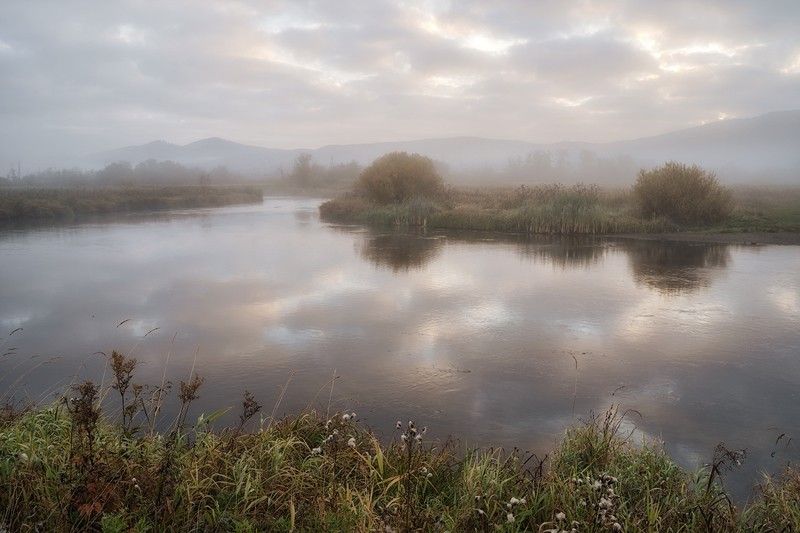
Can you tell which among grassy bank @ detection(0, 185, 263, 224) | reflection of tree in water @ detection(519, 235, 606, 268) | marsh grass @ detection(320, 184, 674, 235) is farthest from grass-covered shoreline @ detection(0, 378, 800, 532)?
grassy bank @ detection(0, 185, 263, 224)

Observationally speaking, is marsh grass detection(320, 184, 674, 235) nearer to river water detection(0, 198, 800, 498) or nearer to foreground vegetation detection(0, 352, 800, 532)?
river water detection(0, 198, 800, 498)

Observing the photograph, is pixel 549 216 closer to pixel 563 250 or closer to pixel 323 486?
pixel 563 250

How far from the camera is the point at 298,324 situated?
31.2 feet

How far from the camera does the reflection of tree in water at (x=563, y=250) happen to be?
640 inches

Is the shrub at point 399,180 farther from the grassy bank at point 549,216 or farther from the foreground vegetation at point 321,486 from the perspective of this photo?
the foreground vegetation at point 321,486

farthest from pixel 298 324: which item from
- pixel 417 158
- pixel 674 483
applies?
pixel 417 158

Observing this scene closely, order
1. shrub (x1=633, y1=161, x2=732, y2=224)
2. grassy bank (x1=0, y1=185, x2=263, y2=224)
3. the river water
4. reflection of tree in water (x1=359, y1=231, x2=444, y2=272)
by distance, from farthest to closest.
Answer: grassy bank (x1=0, y1=185, x2=263, y2=224) → shrub (x1=633, y1=161, x2=732, y2=224) → reflection of tree in water (x1=359, y1=231, x2=444, y2=272) → the river water

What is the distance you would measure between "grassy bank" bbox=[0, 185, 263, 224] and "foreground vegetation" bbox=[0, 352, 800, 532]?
28873mm

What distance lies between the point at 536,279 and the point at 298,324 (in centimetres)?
627

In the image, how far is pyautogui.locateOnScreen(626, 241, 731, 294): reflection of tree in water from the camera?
12914 mm

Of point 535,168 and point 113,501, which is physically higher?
point 535,168

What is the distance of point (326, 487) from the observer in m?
4.14

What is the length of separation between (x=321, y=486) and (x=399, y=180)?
28416 millimetres

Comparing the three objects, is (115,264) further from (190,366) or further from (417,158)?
(417,158)
